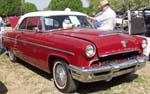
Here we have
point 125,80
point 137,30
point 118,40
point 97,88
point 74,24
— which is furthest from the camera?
point 137,30

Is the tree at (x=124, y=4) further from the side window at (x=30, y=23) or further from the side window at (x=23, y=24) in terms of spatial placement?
the side window at (x=30, y=23)

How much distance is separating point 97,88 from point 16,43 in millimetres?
3000

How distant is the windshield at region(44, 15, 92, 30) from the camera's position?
23.2ft

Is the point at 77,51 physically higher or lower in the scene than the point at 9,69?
higher

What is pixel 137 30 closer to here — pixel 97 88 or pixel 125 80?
pixel 125 80

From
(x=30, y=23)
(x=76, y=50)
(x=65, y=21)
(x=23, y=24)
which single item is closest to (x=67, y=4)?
(x=23, y=24)

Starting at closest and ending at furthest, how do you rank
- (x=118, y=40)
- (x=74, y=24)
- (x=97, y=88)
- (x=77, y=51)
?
(x=77, y=51)
(x=118, y=40)
(x=97, y=88)
(x=74, y=24)

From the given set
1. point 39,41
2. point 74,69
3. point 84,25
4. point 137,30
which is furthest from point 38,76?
point 137,30

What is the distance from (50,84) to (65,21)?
5.06ft

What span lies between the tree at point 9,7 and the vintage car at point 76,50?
51.0m

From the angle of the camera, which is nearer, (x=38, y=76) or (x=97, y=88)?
(x=97, y=88)

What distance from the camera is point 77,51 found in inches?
215

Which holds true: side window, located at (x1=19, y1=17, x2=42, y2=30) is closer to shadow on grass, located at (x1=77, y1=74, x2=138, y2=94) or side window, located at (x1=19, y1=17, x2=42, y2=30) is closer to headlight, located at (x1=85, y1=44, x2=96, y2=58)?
shadow on grass, located at (x1=77, y1=74, x2=138, y2=94)

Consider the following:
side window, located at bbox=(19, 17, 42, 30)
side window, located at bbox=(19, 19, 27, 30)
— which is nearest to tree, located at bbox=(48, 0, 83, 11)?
side window, located at bbox=(19, 19, 27, 30)
